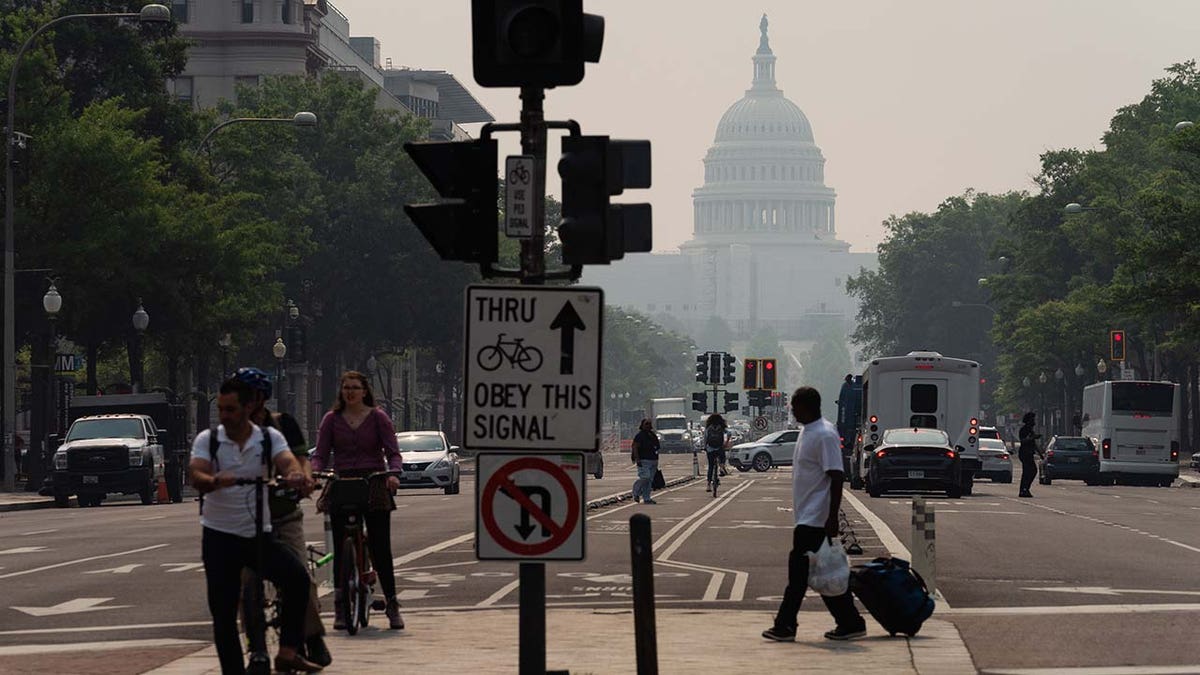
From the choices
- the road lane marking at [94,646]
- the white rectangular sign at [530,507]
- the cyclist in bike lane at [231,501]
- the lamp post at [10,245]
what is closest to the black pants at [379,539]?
the road lane marking at [94,646]

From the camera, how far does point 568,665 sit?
14.9 m

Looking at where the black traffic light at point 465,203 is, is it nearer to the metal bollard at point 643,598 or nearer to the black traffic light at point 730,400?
the metal bollard at point 643,598

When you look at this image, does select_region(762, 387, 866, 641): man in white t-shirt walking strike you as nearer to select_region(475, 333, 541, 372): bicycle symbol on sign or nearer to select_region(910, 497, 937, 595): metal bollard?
select_region(910, 497, 937, 595): metal bollard

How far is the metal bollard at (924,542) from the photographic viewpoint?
66.0 feet

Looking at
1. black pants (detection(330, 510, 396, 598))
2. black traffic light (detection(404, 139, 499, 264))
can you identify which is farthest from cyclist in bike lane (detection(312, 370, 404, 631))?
black traffic light (detection(404, 139, 499, 264))

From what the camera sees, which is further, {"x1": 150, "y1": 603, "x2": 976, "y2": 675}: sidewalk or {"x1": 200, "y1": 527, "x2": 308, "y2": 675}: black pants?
{"x1": 150, "y1": 603, "x2": 976, "y2": 675}: sidewalk

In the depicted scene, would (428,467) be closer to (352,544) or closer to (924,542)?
(924,542)

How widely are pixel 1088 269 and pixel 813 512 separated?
9172 cm

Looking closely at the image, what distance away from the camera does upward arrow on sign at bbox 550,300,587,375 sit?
36.1ft

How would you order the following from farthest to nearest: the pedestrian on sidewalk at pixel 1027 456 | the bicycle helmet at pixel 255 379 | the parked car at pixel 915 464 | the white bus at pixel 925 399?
the white bus at pixel 925 399 < the pedestrian on sidewalk at pixel 1027 456 < the parked car at pixel 915 464 < the bicycle helmet at pixel 255 379

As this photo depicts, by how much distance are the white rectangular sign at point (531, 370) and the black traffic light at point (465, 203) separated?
504mm

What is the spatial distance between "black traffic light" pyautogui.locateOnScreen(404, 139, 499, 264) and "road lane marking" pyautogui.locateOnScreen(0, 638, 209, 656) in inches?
242

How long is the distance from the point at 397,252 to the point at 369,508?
3120 inches

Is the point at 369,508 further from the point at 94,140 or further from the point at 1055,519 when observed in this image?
the point at 94,140
